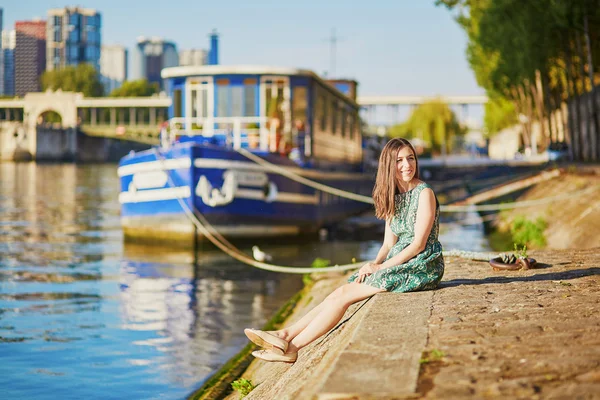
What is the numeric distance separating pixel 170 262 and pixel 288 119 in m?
6.21

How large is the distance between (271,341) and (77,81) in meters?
189

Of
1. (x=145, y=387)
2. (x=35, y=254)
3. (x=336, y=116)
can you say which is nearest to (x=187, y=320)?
(x=145, y=387)

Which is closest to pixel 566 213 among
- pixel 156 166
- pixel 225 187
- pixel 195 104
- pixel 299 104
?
pixel 225 187

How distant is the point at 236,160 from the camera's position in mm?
18250

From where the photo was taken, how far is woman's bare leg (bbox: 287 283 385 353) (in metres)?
5.79

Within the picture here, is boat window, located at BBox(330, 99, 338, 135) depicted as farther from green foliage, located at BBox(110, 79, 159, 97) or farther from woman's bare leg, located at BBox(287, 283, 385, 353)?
green foliage, located at BBox(110, 79, 159, 97)

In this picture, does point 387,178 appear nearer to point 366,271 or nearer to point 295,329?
point 366,271

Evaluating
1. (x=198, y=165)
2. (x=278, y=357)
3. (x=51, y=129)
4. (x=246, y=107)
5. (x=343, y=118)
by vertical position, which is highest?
(x=51, y=129)

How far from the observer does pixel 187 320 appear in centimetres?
1088

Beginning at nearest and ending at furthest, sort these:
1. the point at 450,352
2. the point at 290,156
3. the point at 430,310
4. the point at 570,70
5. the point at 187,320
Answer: the point at 450,352, the point at 430,310, the point at 187,320, the point at 290,156, the point at 570,70

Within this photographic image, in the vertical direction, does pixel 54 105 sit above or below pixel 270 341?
above

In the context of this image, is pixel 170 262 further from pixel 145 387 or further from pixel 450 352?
pixel 450 352

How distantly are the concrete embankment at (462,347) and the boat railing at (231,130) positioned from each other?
45.1 ft

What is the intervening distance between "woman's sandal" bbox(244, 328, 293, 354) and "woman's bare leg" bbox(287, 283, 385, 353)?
62 mm
